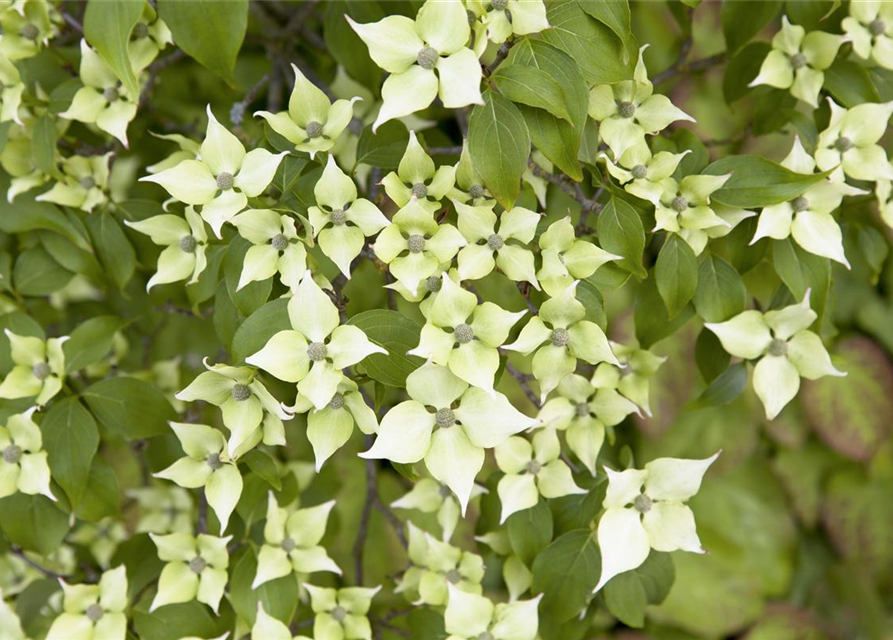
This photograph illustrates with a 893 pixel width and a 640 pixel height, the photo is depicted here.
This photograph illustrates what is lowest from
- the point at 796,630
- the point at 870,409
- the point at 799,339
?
the point at 796,630

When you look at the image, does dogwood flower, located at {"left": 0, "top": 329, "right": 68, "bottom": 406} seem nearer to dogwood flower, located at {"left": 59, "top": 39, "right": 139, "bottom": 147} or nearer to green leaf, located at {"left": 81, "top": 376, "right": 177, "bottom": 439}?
green leaf, located at {"left": 81, "top": 376, "right": 177, "bottom": 439}

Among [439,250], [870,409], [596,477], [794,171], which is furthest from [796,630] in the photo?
[439,250]

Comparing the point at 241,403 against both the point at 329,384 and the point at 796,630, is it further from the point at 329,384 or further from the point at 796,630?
the point at 796,630

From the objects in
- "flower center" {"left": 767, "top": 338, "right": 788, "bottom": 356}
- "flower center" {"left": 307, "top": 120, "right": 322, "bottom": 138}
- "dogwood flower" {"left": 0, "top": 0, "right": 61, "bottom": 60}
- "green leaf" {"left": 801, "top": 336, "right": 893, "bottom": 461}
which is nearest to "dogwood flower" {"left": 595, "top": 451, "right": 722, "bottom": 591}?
"flower center" {"left": 767, "top": 338, "right": 788, "bottom": 356}

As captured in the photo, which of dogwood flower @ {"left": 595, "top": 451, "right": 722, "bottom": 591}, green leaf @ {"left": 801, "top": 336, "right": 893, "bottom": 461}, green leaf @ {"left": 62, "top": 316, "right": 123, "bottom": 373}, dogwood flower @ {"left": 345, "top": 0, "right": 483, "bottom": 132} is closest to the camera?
dogwood flower @ {"left": 345, "top": 0, "right": 483, "bottom": 132}

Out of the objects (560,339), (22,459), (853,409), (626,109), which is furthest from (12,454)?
(853,409)

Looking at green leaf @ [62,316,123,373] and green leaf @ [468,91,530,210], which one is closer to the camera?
green leaf @ [468,91,530,210]

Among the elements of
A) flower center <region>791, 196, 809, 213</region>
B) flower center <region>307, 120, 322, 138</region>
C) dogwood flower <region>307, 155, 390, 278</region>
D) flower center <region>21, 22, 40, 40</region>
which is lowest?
flower center <region>791, 196, 809, 213</region>
